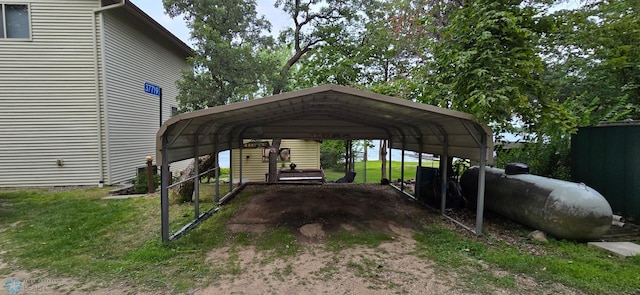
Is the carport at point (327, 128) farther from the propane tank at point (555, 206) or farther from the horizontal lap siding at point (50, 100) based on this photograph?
the horizontal lap siding at point (50, 100)

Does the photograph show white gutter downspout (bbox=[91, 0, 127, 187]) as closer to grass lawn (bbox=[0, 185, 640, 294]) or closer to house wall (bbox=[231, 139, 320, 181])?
grass lawn (bbox=[0, 185, 640, 294])

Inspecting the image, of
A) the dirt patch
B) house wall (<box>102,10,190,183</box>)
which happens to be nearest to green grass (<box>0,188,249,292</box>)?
the dirt patch

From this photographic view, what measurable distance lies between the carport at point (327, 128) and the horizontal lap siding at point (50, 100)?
16.0ft

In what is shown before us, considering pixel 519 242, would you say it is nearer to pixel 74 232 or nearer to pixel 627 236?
pixel 627 236

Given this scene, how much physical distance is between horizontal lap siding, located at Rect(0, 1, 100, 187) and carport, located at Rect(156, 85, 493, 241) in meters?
4.87

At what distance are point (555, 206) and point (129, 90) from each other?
38.9 feet

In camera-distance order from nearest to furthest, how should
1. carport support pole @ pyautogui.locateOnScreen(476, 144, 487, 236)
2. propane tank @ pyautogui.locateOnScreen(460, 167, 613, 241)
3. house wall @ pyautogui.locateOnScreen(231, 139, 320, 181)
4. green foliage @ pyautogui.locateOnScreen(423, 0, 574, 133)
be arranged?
propane tank @ pyautogui.locateOnScreen(460, 167, 613, 241)
carport support pole @ pyautogui.locateOnScreen(476, 144, 487, 236)
green foliage @ pyautogui.locateOnScreen(423, 0, 574, 133)
house wall @ pyautogui.locateOnScreen(231, 139, 320, 181)

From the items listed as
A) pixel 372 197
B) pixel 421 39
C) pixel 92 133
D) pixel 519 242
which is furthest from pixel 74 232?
pixel 421 39

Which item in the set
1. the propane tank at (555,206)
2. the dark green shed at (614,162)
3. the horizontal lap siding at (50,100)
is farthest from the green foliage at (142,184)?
the dark green shed at (614,162)

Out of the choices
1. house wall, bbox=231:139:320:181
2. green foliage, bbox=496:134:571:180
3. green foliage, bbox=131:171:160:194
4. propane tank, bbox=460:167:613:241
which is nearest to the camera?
propane tank, bbox=460:167:613:241

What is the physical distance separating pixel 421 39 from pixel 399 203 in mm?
5214

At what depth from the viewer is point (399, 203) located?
286 inches

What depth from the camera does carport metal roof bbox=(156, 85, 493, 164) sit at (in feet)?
13.9

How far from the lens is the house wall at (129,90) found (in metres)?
9.30
